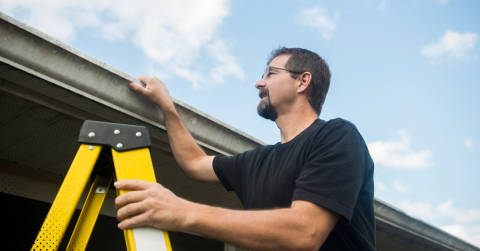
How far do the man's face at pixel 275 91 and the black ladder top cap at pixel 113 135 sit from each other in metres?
1.18

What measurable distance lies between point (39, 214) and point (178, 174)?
1029 millimetres

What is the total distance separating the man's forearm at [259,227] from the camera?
3.87 feet

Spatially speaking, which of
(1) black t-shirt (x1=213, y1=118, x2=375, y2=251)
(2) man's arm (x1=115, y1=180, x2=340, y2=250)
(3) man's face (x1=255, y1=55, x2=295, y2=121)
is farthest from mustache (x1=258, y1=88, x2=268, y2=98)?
(2) man's arm (x1=115, y1=180, x2=340, y2=250)

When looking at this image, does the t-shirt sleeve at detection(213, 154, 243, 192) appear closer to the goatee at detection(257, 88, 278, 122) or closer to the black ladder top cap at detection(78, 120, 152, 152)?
the goatee at detection(257, 88, 278, 122)

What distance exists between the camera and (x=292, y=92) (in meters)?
2.25

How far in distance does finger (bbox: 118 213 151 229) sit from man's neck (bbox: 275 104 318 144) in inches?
49.9

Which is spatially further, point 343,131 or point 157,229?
point 343,131

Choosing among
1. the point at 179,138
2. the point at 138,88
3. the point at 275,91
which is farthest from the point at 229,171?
the point at 138,88

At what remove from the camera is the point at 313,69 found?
2.35 m

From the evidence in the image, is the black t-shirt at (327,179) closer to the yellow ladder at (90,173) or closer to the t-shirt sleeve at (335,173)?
the t-shirt sleeve at (335,173)

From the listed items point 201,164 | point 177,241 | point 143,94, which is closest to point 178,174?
point 201,164

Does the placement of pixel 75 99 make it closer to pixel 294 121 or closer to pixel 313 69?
pixel 294 121

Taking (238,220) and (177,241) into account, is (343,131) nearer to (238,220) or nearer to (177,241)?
(238,220)

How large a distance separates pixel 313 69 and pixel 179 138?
1.10 metres
